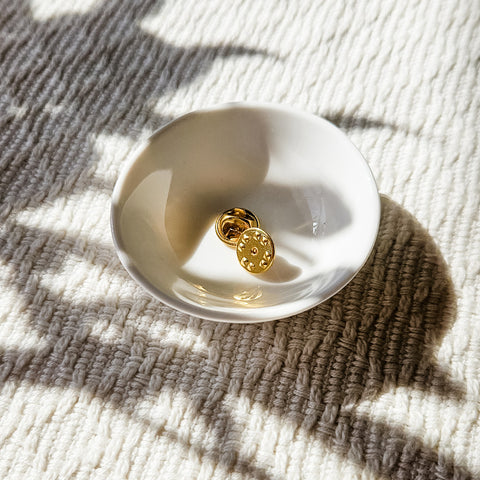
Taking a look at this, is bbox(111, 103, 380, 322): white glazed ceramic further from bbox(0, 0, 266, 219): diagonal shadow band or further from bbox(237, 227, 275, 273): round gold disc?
bbox(0, 0, 266, 219): diagonal shadow band

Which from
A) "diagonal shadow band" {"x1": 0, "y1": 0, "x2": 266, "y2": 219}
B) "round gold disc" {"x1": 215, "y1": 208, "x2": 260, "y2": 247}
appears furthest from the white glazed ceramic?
"diagonal shadow band" {"x1": 0, "y1": 0, "x2": 266, "y2": 219}

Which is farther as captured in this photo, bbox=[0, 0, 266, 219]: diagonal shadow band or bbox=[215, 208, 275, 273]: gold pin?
bbox=[0, 0, 266, 219]: diagonal shadow band

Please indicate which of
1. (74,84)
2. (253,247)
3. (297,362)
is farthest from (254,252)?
(74,84)

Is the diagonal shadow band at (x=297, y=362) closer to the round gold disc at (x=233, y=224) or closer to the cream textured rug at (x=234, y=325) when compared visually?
the cream textured rug at (x=234, y=325)

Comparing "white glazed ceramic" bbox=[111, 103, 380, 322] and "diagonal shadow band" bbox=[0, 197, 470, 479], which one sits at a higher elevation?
"white glazed ceramic" bbox=[111, 103, 380, 322]

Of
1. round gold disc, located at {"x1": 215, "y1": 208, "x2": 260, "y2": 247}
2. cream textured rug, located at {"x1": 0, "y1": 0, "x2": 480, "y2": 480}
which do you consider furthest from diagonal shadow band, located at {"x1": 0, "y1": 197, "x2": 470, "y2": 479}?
round gold disc, located at {"x1": 215, "y1": 208, "x2": 260, "y2": 247}

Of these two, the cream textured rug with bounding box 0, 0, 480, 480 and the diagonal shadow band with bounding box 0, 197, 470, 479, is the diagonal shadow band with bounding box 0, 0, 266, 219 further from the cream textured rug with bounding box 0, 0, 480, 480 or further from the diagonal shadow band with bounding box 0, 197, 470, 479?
the diagonal shadow band with bounding box 0, 197, 470, 479
